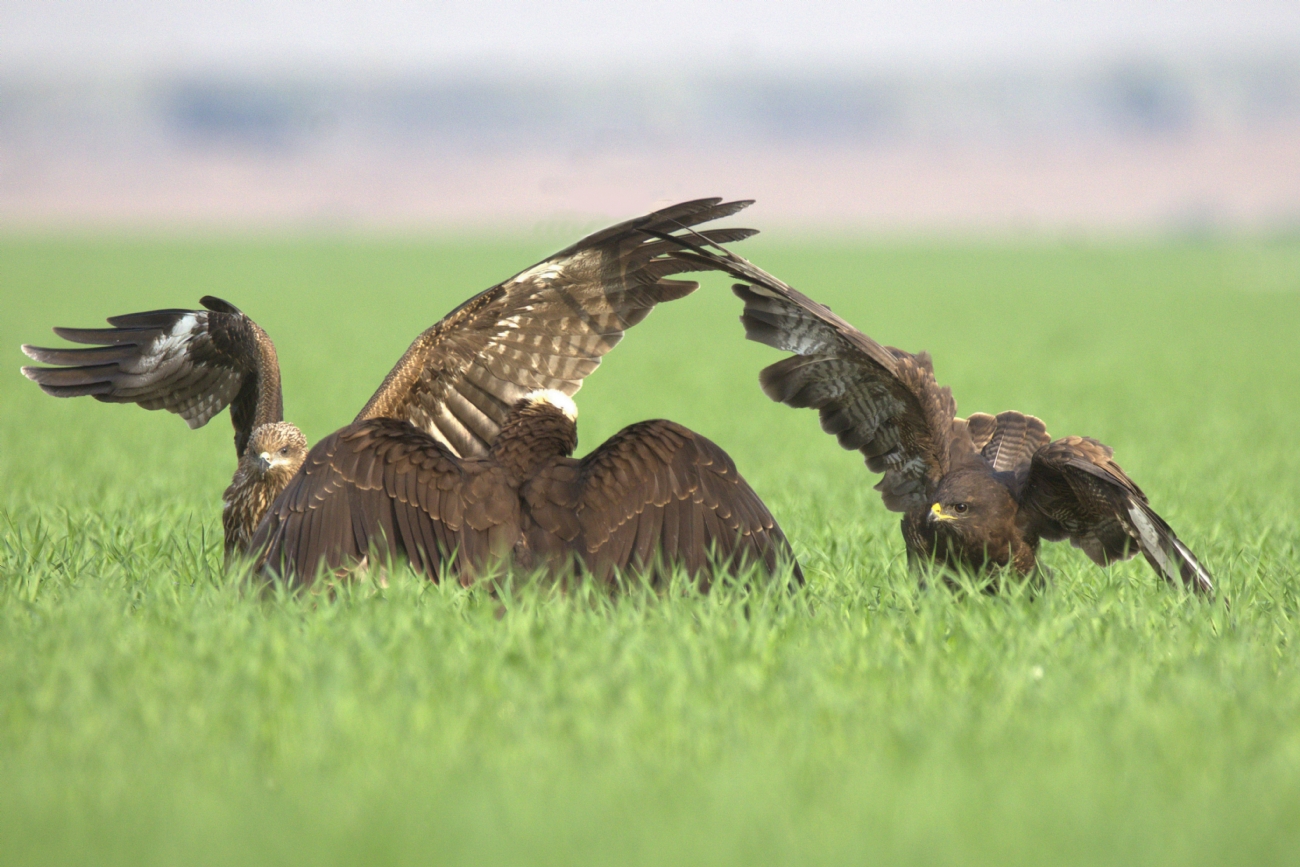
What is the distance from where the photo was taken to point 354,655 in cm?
389

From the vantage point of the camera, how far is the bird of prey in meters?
5.57

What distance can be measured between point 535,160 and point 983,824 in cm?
13473

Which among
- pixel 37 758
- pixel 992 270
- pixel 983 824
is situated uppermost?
pixel 992 270

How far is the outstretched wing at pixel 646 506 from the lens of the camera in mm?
4469

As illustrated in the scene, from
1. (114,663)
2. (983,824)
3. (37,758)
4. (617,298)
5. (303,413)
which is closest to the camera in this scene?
(983,824)

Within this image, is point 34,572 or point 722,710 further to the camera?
point 34,572

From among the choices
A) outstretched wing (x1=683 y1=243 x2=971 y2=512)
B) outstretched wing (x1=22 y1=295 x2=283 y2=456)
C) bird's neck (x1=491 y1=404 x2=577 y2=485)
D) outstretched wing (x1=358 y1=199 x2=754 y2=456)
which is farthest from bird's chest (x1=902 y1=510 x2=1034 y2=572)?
outstretched wing (x1=22 y1=295 x2=283 y2=456)

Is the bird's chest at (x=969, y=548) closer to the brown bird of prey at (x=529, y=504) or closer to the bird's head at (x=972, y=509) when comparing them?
the bird's head at (x=972, y=509)

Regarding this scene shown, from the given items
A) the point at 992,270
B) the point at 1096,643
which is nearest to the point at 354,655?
the point at 1096,643

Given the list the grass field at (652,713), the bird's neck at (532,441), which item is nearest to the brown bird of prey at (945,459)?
the grass field at (652,713)

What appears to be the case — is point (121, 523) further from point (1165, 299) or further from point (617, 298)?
point (1165, 299)

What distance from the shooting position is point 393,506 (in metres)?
4.44

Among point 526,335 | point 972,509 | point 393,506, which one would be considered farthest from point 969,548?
point 393,506

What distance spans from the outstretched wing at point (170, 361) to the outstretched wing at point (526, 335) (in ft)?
2.41
